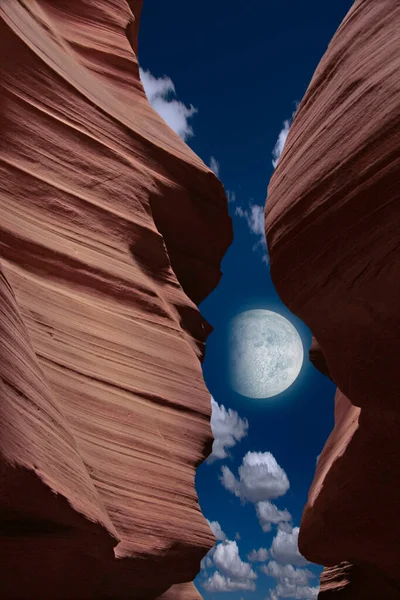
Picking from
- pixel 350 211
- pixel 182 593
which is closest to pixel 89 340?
pixel 350 211

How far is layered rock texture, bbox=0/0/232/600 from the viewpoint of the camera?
3.03 m

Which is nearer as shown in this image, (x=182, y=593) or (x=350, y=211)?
(x=350, y=211)

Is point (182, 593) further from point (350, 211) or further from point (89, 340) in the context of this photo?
point (350, 211)

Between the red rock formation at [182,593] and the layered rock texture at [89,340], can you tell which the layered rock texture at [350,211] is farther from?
the red rock formation at [182,593]

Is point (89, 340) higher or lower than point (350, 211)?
lower

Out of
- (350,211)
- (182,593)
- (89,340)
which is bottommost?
(182,593)

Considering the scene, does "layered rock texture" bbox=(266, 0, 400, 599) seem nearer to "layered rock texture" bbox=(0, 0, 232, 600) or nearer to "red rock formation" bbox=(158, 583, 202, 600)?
"layered rock texture" bbox=(0, 0, 232, 600)

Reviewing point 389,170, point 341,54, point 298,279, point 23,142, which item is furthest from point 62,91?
point 389,170

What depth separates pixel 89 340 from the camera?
13.9ft

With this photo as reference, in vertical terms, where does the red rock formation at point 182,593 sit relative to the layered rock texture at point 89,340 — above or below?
below

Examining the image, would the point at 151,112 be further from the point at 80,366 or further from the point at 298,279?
the point at 298,279

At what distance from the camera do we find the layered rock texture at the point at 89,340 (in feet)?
9.95

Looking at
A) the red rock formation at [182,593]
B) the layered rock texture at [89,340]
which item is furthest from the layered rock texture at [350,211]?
the red rock formation at [182,593]

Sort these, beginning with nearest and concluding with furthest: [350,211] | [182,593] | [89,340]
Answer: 1. [350,211]
2. [89,340]
3. [182,593]
